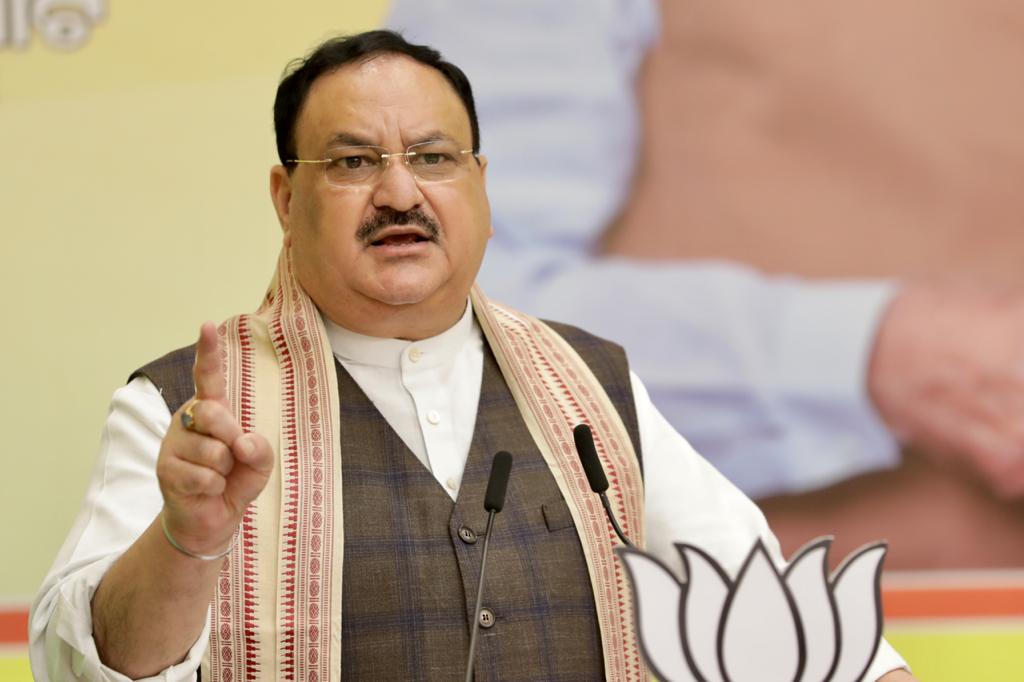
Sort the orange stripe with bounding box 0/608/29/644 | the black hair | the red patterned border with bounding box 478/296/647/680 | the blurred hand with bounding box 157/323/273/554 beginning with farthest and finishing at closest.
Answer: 1. the orange stripe with bounding box 0/608/29/644
2. the black hair
3. the red patterned border with bounding box 478/296/647/680
4. the blurred hand with bounding box 157/323/273/554

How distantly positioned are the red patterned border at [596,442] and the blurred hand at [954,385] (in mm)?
864

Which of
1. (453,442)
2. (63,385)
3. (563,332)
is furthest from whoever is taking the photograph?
(63,385)

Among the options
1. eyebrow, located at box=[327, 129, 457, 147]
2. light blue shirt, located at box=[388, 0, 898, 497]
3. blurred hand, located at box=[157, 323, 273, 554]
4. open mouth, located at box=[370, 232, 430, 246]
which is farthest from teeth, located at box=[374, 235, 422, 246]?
light blue shirt, located at box=[388, 0, 898, 497]

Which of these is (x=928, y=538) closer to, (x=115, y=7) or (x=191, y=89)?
(x=191, y=89)

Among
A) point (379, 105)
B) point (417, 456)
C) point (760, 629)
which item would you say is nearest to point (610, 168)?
point (379, 105)

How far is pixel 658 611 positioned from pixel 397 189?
2.88 ft

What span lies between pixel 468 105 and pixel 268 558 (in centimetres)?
82

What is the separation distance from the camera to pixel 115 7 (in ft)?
8.61

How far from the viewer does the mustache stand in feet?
6.06

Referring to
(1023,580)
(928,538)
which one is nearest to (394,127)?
(928,538)

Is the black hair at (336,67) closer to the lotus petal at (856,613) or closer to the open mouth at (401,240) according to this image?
the open mouth at (401,240)

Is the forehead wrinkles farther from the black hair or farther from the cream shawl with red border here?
the cream shawl with red border

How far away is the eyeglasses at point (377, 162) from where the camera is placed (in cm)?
187

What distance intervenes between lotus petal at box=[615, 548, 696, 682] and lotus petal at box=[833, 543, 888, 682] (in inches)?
6.1
